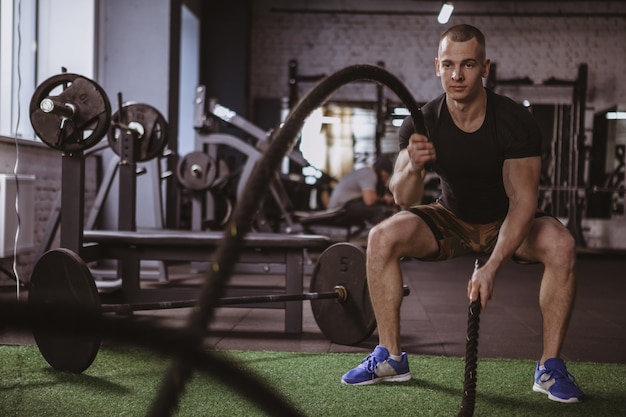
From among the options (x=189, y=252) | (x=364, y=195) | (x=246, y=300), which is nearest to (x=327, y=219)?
(x=364, y=195)

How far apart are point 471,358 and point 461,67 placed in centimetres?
86

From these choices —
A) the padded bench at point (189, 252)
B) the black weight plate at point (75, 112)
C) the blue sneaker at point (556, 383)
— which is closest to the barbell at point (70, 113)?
the black weight plate at point (75, 112)

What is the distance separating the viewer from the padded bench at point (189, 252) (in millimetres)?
2996

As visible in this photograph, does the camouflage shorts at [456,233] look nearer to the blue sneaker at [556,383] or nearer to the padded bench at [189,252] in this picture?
the blue sneaker at [556,383]

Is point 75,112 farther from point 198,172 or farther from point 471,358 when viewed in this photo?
point 198,172

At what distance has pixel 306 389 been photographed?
2.03 meters

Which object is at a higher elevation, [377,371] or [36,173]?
[36,173]

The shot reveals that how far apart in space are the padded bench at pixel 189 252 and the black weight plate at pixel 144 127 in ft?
3.54

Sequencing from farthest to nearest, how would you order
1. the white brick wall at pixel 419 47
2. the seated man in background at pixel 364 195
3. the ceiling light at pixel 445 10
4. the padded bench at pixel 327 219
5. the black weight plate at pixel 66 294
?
the white brick wall at pixel 419 47 < the ceiling light at pixel 445 10 < the seated man in background at pixel 364 195 < the padded bench at pixel 327 219 < the black weight plate at pixel 66 294

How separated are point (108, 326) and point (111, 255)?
292 cm

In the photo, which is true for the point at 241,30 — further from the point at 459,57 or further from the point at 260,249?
the point at 459,57

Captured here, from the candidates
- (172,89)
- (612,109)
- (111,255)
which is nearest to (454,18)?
(612,109)

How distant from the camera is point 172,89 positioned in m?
6.28

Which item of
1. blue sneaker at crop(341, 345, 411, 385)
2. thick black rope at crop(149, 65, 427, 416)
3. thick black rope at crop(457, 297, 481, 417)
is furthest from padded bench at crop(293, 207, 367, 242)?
thick black rope at crop(149, 65, 427, 416)
